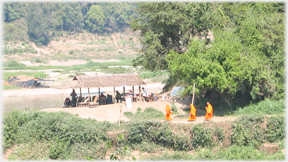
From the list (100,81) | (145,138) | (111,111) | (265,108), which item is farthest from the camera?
(100,81)

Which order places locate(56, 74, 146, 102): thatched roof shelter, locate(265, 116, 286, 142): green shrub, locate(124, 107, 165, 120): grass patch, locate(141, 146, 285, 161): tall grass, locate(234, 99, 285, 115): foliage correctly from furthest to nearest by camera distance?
1. locate(56, 74, 146, 102): thatched roof shelter
2. locate(124, 107, 165, 120): grass patch
3. locate(234, 99, 285, 115): foliage
4. locate(265, 116, 286, 142): green shrub
5. locate(141, 146, 285, 161): tall grass

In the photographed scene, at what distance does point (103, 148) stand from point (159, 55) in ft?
37.2

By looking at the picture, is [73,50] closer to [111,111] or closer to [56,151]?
[111,111]

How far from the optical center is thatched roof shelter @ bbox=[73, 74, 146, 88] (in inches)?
934

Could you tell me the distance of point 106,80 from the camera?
24281 mm

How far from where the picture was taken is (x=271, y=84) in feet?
70.8

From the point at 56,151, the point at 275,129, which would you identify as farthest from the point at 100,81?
the point at 275,129

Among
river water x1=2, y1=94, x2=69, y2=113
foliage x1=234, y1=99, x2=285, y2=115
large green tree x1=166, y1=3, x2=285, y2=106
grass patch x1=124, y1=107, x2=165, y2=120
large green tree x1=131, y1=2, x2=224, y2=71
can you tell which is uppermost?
large green tree x1=131, y1=2, x2=224, y2=71

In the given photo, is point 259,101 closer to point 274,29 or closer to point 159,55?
point 274,29

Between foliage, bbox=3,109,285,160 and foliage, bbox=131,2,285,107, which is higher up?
foliage, bbox=131,2,285,107

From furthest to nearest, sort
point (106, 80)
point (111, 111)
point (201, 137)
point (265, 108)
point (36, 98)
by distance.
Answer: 1. point (36, 98)
2. point (106, 80)
3. point (111, 111)
4. point (265, 108)
5. point (201, 137)

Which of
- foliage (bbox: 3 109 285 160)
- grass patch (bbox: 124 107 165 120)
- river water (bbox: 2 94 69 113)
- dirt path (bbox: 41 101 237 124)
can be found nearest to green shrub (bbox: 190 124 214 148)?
foliage (bbox: 3 109 285 160)

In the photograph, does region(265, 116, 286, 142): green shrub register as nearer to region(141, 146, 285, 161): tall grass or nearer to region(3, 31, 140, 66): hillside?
region(141, 146, 285, 161): tall grass

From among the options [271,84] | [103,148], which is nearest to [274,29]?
[271,84]
